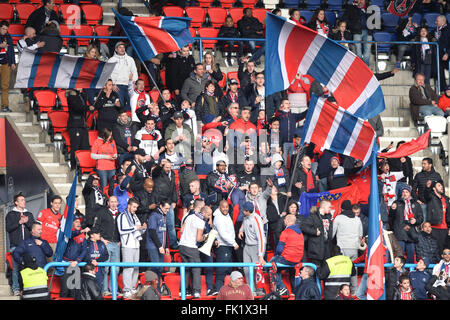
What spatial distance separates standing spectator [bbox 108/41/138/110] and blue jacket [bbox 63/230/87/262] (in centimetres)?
419

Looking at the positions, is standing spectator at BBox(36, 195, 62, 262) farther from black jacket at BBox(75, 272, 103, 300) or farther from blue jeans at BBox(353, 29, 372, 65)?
blue jeans at BBox(353, 29, 372, 65)

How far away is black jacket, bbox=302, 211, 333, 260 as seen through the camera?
1795 centimetres

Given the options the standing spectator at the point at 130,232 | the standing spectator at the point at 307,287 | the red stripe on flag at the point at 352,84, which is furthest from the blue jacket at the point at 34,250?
the red stripe on flag at the point at 352,84

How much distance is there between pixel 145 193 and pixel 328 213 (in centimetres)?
307

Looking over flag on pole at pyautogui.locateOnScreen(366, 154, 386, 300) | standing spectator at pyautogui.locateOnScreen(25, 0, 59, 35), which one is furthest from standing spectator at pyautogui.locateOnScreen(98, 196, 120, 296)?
standing spectator at pyautogui.locateOnScreen(25, 0, 59, 35)

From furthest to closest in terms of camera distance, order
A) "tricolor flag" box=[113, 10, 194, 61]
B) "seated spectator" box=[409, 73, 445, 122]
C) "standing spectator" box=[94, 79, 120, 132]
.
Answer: "seated spectator" box=[409, 73, 445, 122]
"tricolor flag" box=[113, 10, 194, 61]
"standing spectator" box=[94, 79, 120, 132]

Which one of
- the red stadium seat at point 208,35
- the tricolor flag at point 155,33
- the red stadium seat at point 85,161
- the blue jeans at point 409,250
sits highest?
the red stadium seat at point 208,35

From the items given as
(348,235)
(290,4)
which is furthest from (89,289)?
(290,4)

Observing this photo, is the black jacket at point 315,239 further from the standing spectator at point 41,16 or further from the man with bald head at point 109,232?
the standing spectator at point 41,16

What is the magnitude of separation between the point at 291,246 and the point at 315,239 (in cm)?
55

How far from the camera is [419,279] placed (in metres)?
18.1

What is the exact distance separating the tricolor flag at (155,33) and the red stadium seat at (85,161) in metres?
2.21

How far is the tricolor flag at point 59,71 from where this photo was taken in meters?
20.0

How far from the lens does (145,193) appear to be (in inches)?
731
